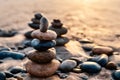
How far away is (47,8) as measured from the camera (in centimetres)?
966

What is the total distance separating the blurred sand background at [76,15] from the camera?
7.48 meters

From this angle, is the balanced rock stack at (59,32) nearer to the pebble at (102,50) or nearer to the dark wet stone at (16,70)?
the pebble at (102,50)

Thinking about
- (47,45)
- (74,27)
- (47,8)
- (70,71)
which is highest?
(47,8)

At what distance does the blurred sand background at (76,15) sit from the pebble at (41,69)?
213 cm

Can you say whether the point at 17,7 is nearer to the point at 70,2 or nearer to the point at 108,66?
the point at 70,2

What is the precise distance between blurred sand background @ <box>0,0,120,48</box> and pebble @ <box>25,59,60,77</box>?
213cm

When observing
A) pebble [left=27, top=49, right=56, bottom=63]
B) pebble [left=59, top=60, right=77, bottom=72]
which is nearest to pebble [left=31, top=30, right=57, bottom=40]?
pebble [left=27, top=49, right=56, bottom=63]

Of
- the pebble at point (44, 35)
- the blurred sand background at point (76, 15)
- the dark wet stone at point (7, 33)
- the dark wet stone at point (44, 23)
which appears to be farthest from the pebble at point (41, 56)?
the dark wet stone at point (7, 33)

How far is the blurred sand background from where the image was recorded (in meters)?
7.48

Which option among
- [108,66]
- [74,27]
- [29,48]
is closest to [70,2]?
[74,27]

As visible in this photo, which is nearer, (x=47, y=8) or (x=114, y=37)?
(x=114, y=37)

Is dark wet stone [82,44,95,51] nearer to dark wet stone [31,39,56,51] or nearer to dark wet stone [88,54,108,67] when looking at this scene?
dark wet stone [88,54,108,67]

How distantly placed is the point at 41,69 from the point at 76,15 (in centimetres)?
423

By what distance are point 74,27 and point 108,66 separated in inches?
102
